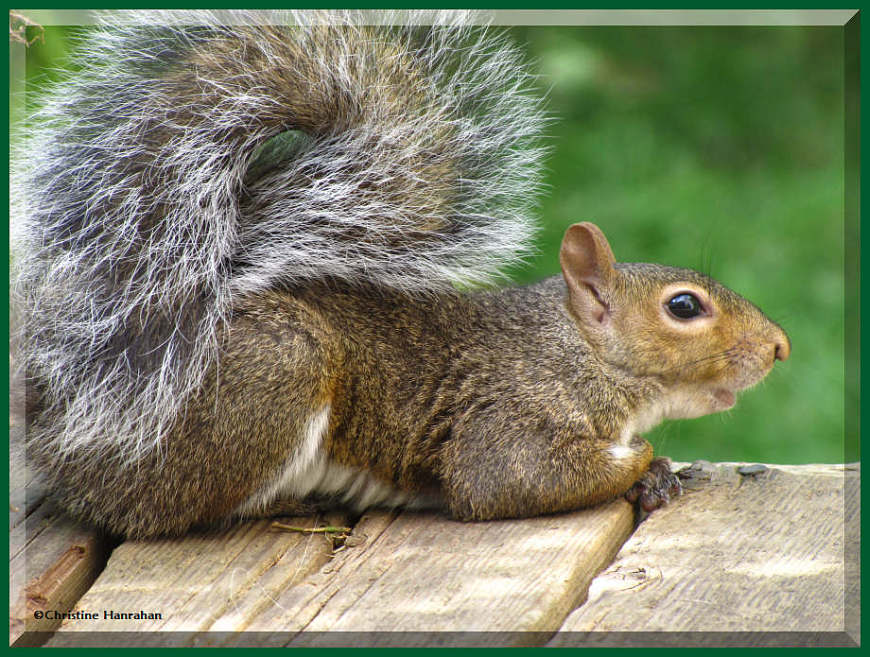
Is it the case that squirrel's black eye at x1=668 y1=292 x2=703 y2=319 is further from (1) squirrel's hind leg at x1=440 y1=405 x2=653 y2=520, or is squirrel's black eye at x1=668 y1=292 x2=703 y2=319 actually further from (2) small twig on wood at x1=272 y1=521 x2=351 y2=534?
(2) small twig on wood at x1=272 y1=521 x2=351 y2=534

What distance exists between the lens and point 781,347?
268cm

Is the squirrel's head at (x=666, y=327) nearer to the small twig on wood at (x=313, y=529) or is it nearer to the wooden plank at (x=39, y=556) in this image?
the small twig on wood at (x=313, y=529)

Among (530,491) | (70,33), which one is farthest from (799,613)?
(70,33)

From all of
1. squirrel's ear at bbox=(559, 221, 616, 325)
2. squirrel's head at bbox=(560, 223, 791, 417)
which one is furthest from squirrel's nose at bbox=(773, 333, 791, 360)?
squirrel's ear at bbox=(559, 221, 616, 325)

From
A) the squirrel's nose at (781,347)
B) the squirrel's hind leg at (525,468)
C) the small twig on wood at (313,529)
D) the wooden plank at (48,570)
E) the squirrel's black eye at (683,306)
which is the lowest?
the wooden plank at (48,570)

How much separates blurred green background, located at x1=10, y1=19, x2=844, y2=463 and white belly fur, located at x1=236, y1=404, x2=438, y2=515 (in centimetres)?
189

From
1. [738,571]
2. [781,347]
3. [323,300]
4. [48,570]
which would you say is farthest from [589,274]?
[48,570]

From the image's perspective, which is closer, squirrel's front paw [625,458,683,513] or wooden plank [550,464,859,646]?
wooden plank [550,464,859,646]

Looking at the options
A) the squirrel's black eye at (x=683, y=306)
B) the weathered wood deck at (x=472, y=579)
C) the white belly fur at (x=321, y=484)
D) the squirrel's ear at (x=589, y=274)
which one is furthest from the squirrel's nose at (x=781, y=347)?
the white belly fur at (x=321, y=484)

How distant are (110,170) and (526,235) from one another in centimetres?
99

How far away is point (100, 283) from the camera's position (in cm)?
230

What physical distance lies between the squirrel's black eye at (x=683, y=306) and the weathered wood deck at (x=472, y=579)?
435 millimetres

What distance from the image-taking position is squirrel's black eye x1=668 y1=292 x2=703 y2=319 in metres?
2.64

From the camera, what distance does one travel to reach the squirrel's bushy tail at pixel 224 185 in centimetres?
229
